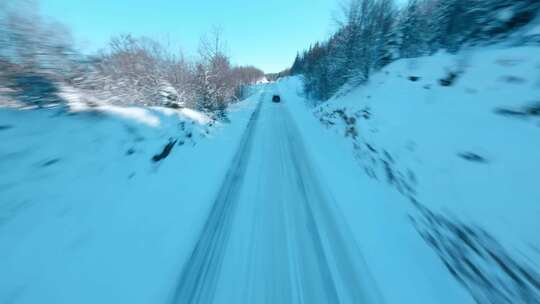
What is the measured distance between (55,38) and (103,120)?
7.24 ft

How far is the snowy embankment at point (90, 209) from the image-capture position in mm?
2768

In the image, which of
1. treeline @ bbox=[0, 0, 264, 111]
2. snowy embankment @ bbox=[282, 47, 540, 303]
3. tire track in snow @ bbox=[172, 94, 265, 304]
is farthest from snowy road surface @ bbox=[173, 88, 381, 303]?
treeline @ bbox=[0, 0, 264, 111]

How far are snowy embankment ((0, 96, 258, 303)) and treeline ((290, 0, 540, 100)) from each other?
27.0 feet

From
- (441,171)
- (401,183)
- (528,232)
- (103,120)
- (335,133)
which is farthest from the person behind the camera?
(335,133)

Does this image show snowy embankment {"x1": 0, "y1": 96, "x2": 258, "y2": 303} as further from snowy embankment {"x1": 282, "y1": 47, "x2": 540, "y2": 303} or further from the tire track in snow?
snowy embankment {"x1": 282, "y1": 47, "x2": 540, "y2": 303}

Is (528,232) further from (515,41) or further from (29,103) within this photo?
(29,103)

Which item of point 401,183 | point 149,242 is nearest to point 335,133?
point 401,183

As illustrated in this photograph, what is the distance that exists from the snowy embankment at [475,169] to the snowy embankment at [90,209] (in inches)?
159

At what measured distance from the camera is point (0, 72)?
4.28 meters

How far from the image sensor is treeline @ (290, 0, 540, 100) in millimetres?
5062

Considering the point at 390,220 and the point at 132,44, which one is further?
the point at 132,44

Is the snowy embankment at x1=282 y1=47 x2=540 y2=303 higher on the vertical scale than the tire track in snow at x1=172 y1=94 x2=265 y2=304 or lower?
higher

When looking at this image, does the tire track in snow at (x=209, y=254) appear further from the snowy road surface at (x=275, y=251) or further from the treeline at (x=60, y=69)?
the treeline at (x=60, y=69)

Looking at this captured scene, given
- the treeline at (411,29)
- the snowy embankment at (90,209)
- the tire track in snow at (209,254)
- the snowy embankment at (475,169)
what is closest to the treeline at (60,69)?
the snowy embankment at (90,209)
